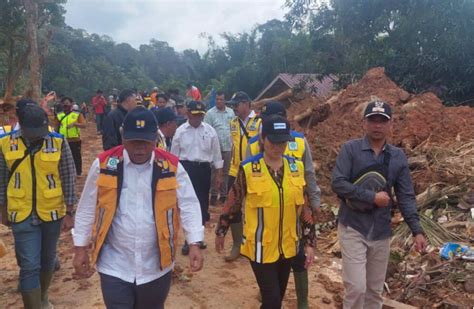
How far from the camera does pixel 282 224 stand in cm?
346

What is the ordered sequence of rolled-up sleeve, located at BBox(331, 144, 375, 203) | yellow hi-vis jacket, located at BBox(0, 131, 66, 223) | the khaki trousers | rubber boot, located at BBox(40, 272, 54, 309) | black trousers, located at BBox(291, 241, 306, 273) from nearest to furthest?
1. rolled-up sleeve, located at BBox(331, 144, 375, 203)
2. the khaki trousers
3. black trousers, located at BBox(291, 241, 306, 273)
4. yellow hi-vis jacket, located at BBox(0, 131, 66, 223)
5. rubber boot, located at BBox(40, 272, 54, 309)

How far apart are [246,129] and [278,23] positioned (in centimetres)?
4328

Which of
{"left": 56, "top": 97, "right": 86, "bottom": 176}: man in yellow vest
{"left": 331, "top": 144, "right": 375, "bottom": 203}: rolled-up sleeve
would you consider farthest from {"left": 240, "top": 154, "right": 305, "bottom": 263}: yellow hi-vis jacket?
{"left": 56, "top": 97, "right": 86, "bottom": 176}: man in yellow vest

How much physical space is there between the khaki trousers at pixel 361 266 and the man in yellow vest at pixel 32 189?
252cm

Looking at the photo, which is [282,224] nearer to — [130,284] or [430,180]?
[130,284]

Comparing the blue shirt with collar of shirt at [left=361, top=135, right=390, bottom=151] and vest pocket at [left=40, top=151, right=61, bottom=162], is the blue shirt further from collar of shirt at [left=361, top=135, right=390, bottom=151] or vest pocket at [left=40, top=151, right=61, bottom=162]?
vest pocket at [left=40, top=151, right=61, bottom=162]

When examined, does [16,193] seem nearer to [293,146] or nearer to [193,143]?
[293,146]

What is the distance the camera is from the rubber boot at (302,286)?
4203mm

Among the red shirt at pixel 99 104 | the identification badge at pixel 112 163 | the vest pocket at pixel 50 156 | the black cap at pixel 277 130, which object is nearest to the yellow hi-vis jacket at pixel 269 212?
the black cap at pixel 277 130

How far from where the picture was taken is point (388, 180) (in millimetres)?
3686

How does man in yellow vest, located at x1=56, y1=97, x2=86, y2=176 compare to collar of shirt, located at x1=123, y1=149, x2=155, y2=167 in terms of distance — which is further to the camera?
man in yellow vest, located at x1=56, y1=97, x2=86, y2=176

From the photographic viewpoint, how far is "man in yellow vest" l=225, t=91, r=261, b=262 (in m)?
6.12

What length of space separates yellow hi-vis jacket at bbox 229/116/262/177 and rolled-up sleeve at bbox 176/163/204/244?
2.99 meters

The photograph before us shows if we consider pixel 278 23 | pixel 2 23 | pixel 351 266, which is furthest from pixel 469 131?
pixel 278 23
